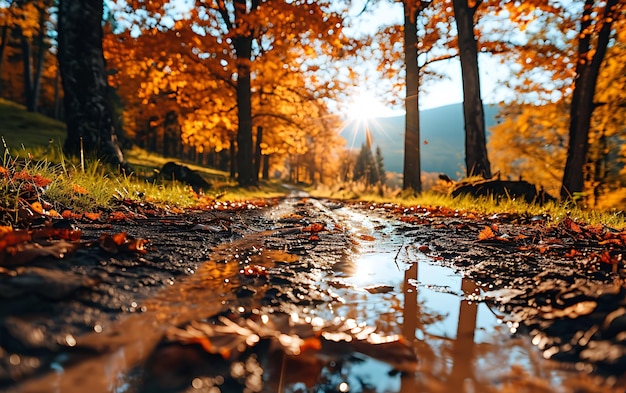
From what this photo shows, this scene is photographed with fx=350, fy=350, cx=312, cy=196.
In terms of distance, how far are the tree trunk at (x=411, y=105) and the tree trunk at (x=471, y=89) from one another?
2.08 metres

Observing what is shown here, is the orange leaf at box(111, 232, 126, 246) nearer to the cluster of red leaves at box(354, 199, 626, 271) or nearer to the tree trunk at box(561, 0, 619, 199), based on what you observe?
the cluster of red leaves at box(354, 199, 626, 271)

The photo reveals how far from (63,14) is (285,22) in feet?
14.0

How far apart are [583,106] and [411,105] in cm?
421

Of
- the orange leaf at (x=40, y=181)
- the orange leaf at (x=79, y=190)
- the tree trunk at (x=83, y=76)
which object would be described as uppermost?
the tree trunk at (x=83, y=76)

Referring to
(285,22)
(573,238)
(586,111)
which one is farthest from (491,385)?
(586,111)

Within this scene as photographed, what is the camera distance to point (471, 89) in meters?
8.00

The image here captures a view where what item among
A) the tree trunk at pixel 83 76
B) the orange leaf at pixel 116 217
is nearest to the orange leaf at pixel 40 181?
the orange leaf at pixel 116 217

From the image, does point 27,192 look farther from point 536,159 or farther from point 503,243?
point 536,159

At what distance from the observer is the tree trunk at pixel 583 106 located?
840 cm

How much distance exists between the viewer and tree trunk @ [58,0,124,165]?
18.1 feet

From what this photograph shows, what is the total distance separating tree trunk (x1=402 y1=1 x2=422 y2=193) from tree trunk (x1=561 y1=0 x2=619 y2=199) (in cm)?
368

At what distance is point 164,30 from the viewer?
9.27m

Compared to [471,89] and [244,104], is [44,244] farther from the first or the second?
[244,104]

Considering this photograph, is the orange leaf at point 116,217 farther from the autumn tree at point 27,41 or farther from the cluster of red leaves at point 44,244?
the autumn tree at point 27,41
